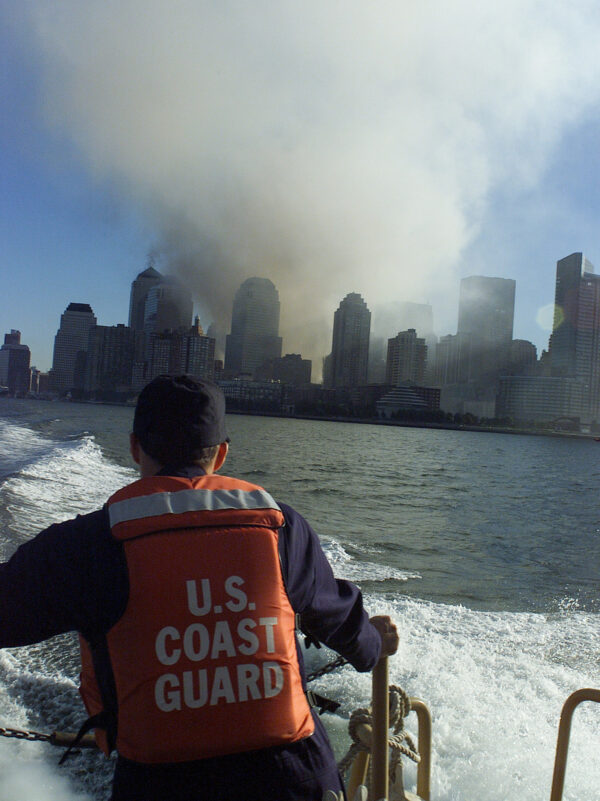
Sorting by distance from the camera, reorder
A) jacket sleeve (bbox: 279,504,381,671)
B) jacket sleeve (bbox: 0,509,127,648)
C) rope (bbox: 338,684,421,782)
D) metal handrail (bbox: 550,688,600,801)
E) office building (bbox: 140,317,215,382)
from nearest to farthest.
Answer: jacket sleeve (bbox: 0,509,127,648)
jacket sleeve (bbox: 279,504,381,671)
rope (bbox: 338,684,421,782)
metal handrail (bbox: 550,688,600,801)
office building (bbox: 140,317,215,382)

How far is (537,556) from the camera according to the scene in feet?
44.9

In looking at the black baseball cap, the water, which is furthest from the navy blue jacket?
the water

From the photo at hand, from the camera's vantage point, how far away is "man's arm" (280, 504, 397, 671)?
1.60m

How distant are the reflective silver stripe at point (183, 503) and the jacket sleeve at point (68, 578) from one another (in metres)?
0.06

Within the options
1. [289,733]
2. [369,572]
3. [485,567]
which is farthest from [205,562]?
[485,567]

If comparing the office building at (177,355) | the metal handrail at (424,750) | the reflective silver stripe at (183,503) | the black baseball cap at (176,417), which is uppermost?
the office building at (177,355)

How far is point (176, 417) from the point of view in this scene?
1668 millimetres

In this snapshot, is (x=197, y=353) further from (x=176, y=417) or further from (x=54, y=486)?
(x=176, y=417)

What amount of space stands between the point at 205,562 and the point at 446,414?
150 metres

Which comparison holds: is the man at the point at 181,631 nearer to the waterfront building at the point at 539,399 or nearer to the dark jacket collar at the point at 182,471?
the dark jacket collar at the point at 182,471

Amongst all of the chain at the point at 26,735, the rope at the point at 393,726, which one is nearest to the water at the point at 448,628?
the chain at the point at 26,735

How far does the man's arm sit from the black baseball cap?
11.9 inches

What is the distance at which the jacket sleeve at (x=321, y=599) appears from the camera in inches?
63.0

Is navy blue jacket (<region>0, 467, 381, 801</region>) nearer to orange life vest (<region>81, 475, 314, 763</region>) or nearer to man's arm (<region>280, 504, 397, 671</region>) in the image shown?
orange life vest (<region>81, 475, 314, 763</region>)
